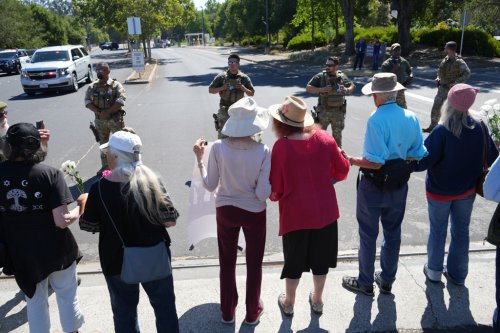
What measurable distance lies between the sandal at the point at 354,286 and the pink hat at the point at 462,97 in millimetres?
1705

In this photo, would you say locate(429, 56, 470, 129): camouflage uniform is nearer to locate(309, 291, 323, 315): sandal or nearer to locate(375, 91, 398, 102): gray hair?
Result: locate(375, 91, 398, 102): gray hair

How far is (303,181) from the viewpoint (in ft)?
10.5

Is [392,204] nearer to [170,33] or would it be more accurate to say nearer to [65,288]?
[65,288]

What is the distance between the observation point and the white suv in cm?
1758

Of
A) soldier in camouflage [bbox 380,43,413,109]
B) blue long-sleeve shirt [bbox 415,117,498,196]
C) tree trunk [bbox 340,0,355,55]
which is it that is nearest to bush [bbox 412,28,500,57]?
tree trunk [bbox 340,0,355,55]

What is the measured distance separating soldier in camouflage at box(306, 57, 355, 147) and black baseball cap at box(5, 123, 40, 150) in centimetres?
500

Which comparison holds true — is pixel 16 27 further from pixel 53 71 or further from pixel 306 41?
pixel 53 71

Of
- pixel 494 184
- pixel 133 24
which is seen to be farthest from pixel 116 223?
pixel 133 24

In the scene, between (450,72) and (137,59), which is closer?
(450,72)

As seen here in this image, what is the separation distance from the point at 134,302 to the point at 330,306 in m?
1.71

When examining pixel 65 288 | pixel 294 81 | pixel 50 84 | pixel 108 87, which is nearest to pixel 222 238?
pixel 65 288

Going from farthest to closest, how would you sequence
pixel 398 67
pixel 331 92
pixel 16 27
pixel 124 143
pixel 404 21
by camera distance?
pixel 16 27 < pixel 404 21 < pixel 398 67 < pixel 331 92 < pixel 124 143

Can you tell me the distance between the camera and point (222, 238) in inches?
134

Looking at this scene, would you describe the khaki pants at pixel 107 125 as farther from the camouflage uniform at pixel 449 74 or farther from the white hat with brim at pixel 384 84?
the camouflage uniform at pixel 449 74
